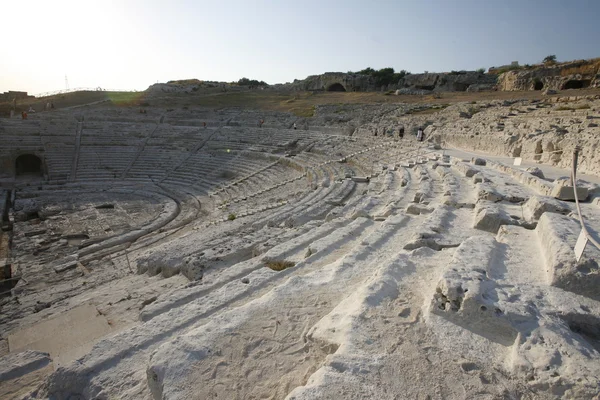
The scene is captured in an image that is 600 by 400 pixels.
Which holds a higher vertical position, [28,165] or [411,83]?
[411,83]

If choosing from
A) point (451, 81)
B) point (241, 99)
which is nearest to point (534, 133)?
point (451, 81)

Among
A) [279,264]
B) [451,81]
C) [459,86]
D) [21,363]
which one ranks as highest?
[451,81]

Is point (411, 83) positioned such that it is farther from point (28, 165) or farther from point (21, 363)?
point (21, 363)

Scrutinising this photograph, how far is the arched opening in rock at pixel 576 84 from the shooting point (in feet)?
82.3

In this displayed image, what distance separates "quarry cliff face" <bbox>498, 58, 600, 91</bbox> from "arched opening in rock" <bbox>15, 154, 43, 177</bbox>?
36.4 meters

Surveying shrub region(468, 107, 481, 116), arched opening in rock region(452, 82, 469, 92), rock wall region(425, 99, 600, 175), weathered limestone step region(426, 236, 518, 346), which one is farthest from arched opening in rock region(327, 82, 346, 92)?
weathered limestone step region(426, 236, 518, 346)

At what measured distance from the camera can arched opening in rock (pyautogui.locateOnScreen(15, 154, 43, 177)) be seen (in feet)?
62.7

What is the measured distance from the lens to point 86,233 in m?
11.0

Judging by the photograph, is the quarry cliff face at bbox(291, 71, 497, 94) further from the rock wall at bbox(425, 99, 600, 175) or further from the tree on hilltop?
→ the rock wall at bbox(425, 99, 600, 175)

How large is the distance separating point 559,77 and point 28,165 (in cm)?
3815

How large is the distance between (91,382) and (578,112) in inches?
722

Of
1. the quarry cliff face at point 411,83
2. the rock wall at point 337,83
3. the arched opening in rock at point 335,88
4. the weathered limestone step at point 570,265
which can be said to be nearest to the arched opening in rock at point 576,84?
the quarry cliff face at point 411,83

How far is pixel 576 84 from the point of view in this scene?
2552 centimetres

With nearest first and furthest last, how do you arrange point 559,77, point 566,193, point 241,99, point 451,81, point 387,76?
point 566,193
point 559,77
point 451,81
point 241,99
point 387,76
